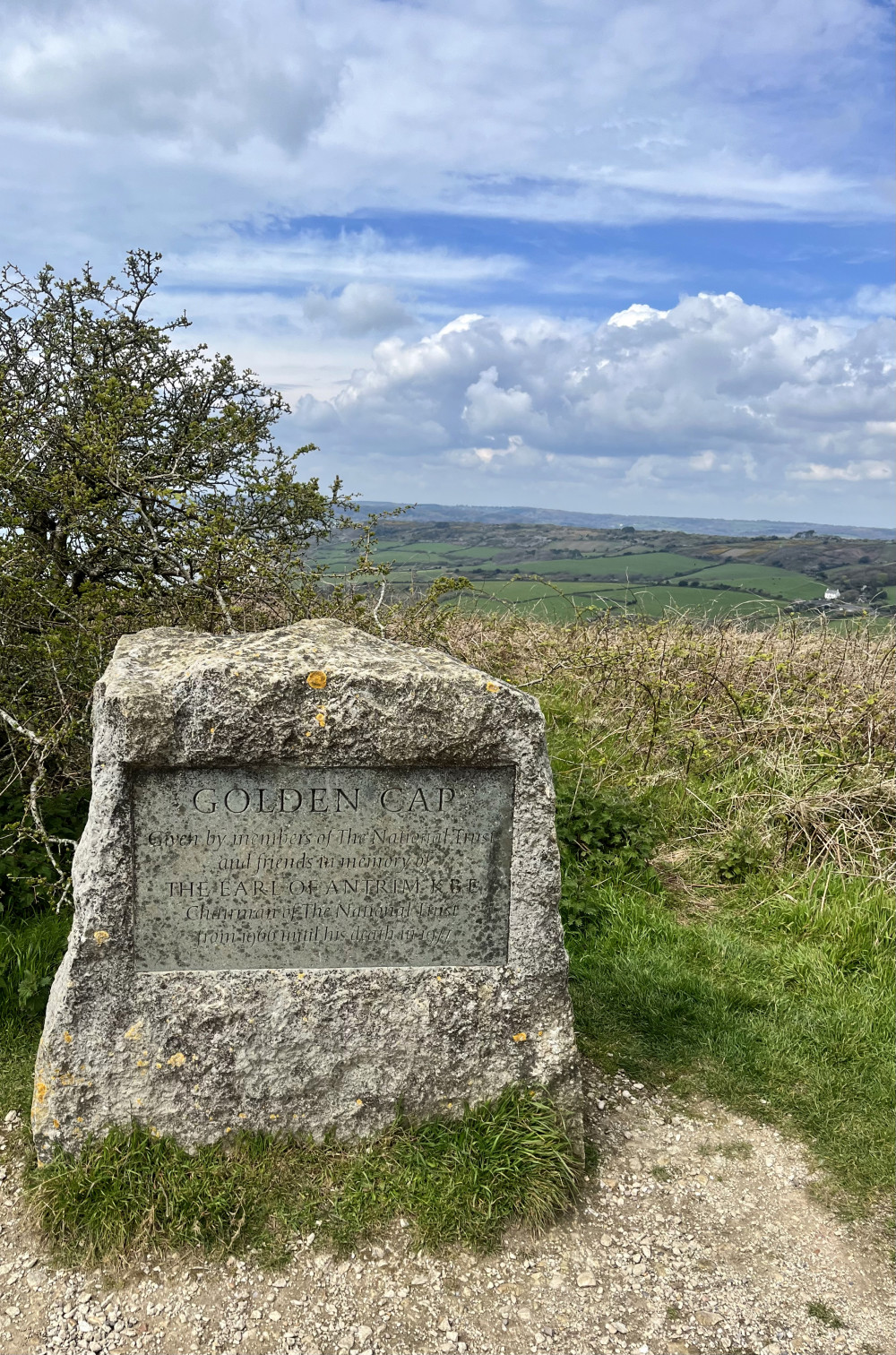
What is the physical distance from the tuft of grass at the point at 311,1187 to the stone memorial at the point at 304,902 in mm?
84

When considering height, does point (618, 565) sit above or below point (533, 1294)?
above

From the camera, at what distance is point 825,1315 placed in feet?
9.78

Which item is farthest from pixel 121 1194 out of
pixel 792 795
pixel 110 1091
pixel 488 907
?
pixel 792 795

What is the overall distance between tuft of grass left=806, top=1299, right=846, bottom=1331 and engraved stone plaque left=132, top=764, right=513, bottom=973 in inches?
61.0

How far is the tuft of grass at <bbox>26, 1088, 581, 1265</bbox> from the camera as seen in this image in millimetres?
3037

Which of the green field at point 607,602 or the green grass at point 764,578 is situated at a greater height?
the green grass at point 764,578

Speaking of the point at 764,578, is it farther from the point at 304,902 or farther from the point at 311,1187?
the point at 311,1187

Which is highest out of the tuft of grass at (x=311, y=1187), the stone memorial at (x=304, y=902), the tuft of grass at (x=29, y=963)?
the stone memorial at (x=304, y=902)

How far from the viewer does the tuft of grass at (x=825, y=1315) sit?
2.95 metres

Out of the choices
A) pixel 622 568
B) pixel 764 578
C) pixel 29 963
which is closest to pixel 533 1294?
pixel 29 963

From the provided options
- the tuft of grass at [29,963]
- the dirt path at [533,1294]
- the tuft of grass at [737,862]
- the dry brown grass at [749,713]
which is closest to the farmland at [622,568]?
the dry brown grass at [749,713]

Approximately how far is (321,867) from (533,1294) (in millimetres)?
1630

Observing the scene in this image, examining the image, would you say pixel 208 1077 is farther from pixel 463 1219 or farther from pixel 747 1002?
pixel 747 1002

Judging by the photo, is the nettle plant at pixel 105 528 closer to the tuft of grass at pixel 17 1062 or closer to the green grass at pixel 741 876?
the tuft of grass at pixel 17 1062
